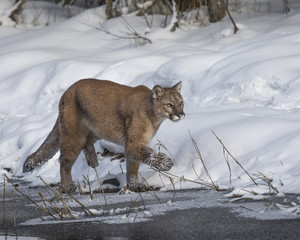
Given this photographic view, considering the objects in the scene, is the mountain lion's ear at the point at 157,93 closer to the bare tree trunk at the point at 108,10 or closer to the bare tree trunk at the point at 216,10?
the bare tree trunk at the point at 216,10

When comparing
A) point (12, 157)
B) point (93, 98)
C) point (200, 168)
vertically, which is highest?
point (93, 98)

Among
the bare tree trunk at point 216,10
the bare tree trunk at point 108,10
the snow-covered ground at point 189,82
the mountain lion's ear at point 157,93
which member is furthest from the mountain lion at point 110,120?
the bare tree trunk at point 108,10

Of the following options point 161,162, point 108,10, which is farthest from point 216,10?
point 161,162

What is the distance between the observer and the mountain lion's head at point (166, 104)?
608cm

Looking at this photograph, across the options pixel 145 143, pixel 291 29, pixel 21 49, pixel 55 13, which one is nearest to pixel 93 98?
pixel 145 143

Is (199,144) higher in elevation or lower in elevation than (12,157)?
higher

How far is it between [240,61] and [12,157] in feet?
10.7

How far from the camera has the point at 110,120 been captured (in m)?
6.47

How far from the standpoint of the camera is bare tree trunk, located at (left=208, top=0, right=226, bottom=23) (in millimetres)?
12867

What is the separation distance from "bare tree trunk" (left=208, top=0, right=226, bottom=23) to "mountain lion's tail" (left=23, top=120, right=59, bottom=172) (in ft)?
22.2

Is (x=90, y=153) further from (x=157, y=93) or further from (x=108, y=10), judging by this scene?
(x=108, y=10)

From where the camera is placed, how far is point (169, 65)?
29.6ft

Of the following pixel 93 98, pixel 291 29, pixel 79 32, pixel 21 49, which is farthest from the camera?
pixel 79 32

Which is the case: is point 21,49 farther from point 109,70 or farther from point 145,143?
point 145,143
